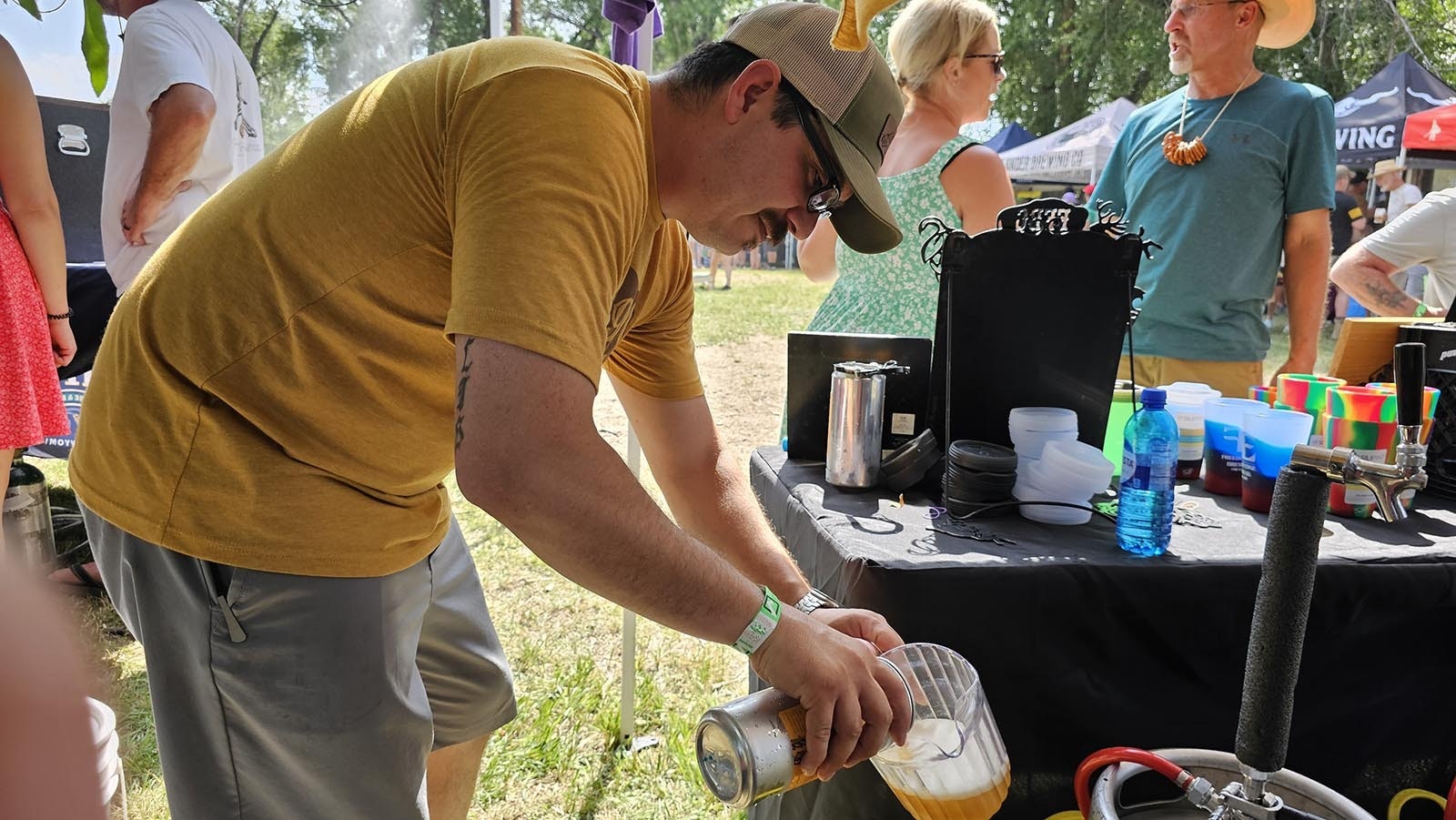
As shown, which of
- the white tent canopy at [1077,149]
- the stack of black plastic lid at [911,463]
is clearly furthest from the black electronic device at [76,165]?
the white tent canopy at [1077,149]

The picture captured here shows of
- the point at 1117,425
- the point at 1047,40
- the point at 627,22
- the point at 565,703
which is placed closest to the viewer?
the point at 1117,425

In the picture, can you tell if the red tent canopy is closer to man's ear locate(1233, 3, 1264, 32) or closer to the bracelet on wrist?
man's ear locate(1233, 3, 1264, 32)

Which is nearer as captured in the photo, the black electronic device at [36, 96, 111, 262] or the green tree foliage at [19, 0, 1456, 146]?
the black electronic device at [36, 96, 111, 262]

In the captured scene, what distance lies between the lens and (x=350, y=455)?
1215mm

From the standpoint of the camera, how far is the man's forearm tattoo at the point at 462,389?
919mm

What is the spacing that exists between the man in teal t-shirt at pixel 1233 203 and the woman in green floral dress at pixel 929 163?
0.62 metres

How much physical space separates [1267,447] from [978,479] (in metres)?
0.57

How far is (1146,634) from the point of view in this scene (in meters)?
1.46

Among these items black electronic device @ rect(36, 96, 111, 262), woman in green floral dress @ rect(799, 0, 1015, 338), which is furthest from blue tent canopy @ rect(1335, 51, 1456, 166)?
black electronic device @ rect(36, 96, 111, 262)

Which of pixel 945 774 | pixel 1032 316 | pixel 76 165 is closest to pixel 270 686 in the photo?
pixel 945 774

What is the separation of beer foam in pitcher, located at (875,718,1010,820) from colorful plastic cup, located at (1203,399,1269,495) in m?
1.03

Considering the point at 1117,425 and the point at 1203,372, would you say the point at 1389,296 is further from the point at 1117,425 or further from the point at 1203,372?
the point at 1117,425

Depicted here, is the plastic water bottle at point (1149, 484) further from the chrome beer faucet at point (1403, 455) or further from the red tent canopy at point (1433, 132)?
the red tent canopy at point (1433, 132)

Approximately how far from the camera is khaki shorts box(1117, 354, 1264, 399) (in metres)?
2.61
